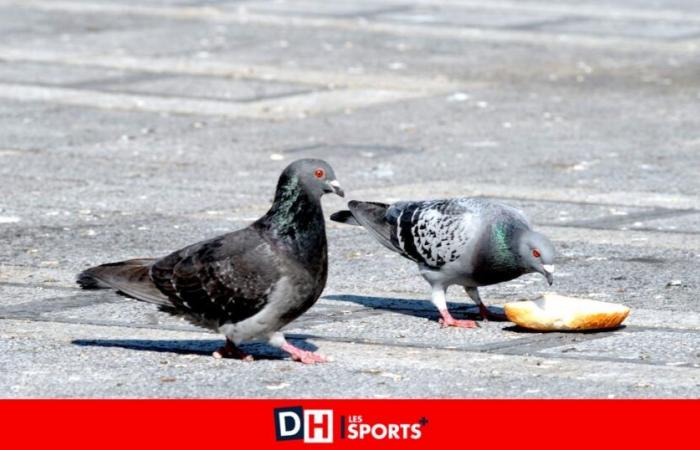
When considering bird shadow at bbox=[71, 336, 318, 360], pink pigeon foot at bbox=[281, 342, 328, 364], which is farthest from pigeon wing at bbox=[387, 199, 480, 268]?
pink pigeon foot at bbox=[281, 342, 328, 364]

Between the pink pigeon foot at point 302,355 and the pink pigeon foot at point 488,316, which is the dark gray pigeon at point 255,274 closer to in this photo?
the pink pigeon foot at point 302,355

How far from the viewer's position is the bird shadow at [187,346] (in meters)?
8.98

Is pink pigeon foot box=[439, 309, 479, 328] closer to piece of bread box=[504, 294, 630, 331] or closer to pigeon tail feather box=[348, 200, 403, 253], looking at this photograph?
piece of bread box=[504, 294, 630, 331]

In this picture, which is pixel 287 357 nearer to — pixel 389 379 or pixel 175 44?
pixel 389 379

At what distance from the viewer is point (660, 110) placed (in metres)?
17.9

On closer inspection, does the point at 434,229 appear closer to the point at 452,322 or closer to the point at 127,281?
the point at 452,322

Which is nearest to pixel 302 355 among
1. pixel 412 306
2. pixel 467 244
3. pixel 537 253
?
pixel 467 244

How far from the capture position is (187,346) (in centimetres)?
912
